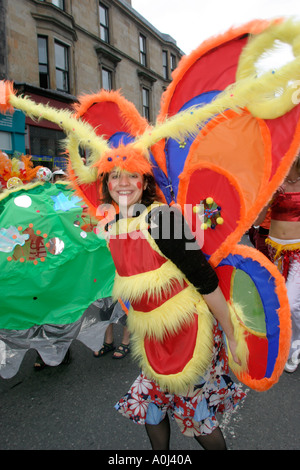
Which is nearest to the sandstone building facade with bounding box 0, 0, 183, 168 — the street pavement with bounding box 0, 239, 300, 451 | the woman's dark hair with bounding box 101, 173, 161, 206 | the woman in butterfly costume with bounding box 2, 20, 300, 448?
the street pavement with bounding box 0, 239, 300, 451

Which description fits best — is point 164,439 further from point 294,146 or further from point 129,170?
point 294,146

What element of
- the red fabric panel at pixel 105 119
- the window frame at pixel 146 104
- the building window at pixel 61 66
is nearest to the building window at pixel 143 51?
the window frame at pixel 146 104

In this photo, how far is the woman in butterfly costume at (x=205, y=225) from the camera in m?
1.10

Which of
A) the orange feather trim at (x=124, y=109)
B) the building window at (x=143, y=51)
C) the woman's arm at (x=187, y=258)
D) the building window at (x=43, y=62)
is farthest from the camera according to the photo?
the building window at (x=143, y=51)

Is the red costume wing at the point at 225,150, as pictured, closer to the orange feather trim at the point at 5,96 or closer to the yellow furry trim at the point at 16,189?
the orange feather trim at the point at 5,96

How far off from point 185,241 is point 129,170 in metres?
0.42

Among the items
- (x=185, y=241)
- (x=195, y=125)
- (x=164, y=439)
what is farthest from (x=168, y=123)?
(x=164, y=439)

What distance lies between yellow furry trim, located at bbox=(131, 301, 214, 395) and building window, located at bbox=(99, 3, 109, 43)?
52.1ft

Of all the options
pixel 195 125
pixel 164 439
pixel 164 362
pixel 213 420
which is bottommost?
pixel 164 439

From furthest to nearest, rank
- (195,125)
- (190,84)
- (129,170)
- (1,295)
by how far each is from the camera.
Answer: (1,295) → (129,170) → (190,84) → (195,125)

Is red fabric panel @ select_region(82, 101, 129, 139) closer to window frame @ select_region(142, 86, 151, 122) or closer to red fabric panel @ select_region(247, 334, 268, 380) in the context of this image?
red fabric panel @ select_region(247, 334, 268, 380)

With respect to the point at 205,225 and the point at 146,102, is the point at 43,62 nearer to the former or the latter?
the point at 146,102

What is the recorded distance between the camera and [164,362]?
1.41m

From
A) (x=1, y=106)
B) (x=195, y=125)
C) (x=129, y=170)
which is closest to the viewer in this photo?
(x=195, y=125)
